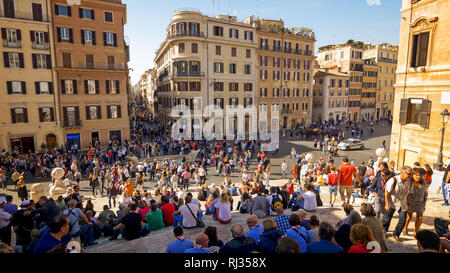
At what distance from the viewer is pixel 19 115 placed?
83.8ft

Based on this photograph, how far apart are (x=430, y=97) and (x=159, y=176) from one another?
16133 mm

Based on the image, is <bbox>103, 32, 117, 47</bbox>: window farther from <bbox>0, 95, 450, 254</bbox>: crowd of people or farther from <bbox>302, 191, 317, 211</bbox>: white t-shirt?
<bbox>302, 191, 317, 211</bbox>: white t-shirt

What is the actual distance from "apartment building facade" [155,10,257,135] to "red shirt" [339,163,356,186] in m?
27.8

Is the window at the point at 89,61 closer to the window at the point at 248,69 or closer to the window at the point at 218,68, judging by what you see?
the window at the point at 218,68

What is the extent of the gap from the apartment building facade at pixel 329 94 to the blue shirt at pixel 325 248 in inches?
1958

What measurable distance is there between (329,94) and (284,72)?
1203 centimetres

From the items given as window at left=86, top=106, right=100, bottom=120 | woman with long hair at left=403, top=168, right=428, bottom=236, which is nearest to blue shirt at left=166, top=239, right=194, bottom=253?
woman with long hair at left=403, top=168, right=428, bottom=236

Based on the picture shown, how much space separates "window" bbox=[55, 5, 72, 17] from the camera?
2620 centimetres

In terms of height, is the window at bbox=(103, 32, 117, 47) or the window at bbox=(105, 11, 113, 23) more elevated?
the window at bbox=(105, 11, 113, 23)

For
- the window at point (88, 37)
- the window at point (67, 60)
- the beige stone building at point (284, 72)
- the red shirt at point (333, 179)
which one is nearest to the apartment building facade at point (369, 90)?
the beige stone building at point (284, 72)

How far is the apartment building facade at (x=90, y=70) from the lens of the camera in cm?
2688

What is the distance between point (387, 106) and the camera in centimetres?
5969

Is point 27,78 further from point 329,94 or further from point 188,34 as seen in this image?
point 329,94
